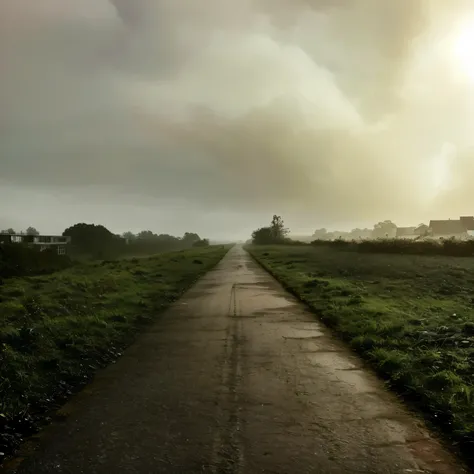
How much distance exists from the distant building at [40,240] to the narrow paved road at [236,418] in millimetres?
69717

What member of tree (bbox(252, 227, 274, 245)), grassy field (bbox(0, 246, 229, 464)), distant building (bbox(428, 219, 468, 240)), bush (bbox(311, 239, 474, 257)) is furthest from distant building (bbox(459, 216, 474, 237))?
grassy field (bbox(0, 246, 229, 464))

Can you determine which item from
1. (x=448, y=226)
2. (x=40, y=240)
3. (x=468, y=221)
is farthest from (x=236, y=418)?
(x=448, y=226)

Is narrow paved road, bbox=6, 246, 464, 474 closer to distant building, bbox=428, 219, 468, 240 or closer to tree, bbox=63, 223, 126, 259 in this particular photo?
tree, bbox=63, 223, 126, 259

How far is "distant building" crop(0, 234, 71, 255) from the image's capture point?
7286 cm

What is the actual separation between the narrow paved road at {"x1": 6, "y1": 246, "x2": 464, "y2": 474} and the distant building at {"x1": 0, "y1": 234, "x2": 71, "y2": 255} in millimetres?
69717

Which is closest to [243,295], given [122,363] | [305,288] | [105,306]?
[305,288]

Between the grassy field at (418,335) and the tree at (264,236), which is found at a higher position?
the tree at (264,236)

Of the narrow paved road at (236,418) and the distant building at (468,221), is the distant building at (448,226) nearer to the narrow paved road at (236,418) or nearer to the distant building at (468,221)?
the distant building at (468,221)

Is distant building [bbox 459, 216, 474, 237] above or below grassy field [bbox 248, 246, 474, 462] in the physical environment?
above

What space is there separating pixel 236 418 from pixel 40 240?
85356mm

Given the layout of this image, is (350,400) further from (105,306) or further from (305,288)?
(305,288)

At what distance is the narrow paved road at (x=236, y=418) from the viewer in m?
4.88

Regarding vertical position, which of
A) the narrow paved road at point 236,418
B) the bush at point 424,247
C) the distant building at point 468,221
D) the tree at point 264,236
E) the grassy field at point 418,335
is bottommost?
the narrow paved road at point 236,418

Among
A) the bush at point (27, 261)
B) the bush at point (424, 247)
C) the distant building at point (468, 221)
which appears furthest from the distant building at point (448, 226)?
the bush at point (27, 261)
